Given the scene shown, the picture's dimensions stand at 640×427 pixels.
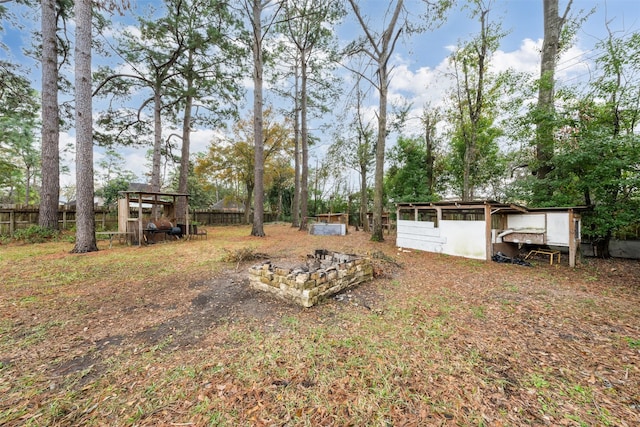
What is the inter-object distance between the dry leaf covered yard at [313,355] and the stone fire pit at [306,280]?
16cm

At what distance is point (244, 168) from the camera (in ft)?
64.4

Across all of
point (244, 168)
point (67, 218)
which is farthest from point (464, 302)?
point (244, 168)

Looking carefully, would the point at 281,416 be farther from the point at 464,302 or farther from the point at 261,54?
the point at 261,54

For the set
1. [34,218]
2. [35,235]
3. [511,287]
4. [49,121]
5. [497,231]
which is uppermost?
[49,121]

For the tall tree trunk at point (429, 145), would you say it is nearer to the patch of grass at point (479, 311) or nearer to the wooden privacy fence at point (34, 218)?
the patch of grass at point (479, 311)

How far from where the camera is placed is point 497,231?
274 inches

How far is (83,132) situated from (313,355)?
8905mm

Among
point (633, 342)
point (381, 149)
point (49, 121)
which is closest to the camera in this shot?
point (633, 342)

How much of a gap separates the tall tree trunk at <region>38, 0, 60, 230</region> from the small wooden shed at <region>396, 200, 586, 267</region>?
14.1 meters

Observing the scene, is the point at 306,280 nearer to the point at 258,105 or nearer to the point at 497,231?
the point at 497,231

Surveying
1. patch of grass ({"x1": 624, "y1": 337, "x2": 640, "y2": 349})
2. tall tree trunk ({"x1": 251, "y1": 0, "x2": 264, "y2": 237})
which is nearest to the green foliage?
tall tree trunk ({"x1": 251, "y1": 0, "x2": 264, "y2": 237})

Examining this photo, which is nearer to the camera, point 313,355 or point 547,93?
point 313,355

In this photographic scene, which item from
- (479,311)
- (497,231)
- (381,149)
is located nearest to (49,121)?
(381,149)

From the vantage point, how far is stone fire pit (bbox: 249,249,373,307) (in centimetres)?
329
